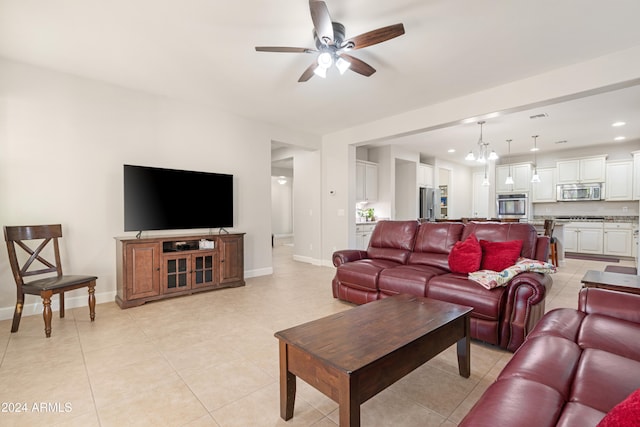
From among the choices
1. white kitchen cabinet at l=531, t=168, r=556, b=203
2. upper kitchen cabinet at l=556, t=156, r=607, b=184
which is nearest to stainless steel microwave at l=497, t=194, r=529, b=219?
white kitchen cabinet at l=531, t=168, r=556, b=203

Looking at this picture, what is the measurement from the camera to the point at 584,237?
7.06 metres

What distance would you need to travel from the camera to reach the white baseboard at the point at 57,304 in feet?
10.4

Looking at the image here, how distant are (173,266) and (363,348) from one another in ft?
10.4

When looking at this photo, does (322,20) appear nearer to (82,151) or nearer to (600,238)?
(82,151)

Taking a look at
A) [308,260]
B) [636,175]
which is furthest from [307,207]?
[636,175]

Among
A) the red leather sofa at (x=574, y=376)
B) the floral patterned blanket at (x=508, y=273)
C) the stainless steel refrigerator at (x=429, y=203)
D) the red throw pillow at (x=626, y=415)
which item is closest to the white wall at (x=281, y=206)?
the stainless steel refrigerator at (x=429, y=203)

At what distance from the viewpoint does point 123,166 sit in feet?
12.3

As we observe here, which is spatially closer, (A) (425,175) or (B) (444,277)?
(B) (444,277)

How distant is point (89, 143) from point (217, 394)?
345 cm

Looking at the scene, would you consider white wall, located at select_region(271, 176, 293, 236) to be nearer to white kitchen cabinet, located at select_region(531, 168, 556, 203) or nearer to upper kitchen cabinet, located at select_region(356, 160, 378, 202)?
upper kitchen cabinet, located at select_region(356, 160, 378, 202)

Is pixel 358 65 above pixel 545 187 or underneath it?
above

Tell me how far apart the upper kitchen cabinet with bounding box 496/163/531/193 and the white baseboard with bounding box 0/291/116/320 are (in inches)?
363

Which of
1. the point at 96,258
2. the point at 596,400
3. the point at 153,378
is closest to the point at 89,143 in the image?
the point at 96,258

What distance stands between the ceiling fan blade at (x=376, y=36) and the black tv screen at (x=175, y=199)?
2867 mm
